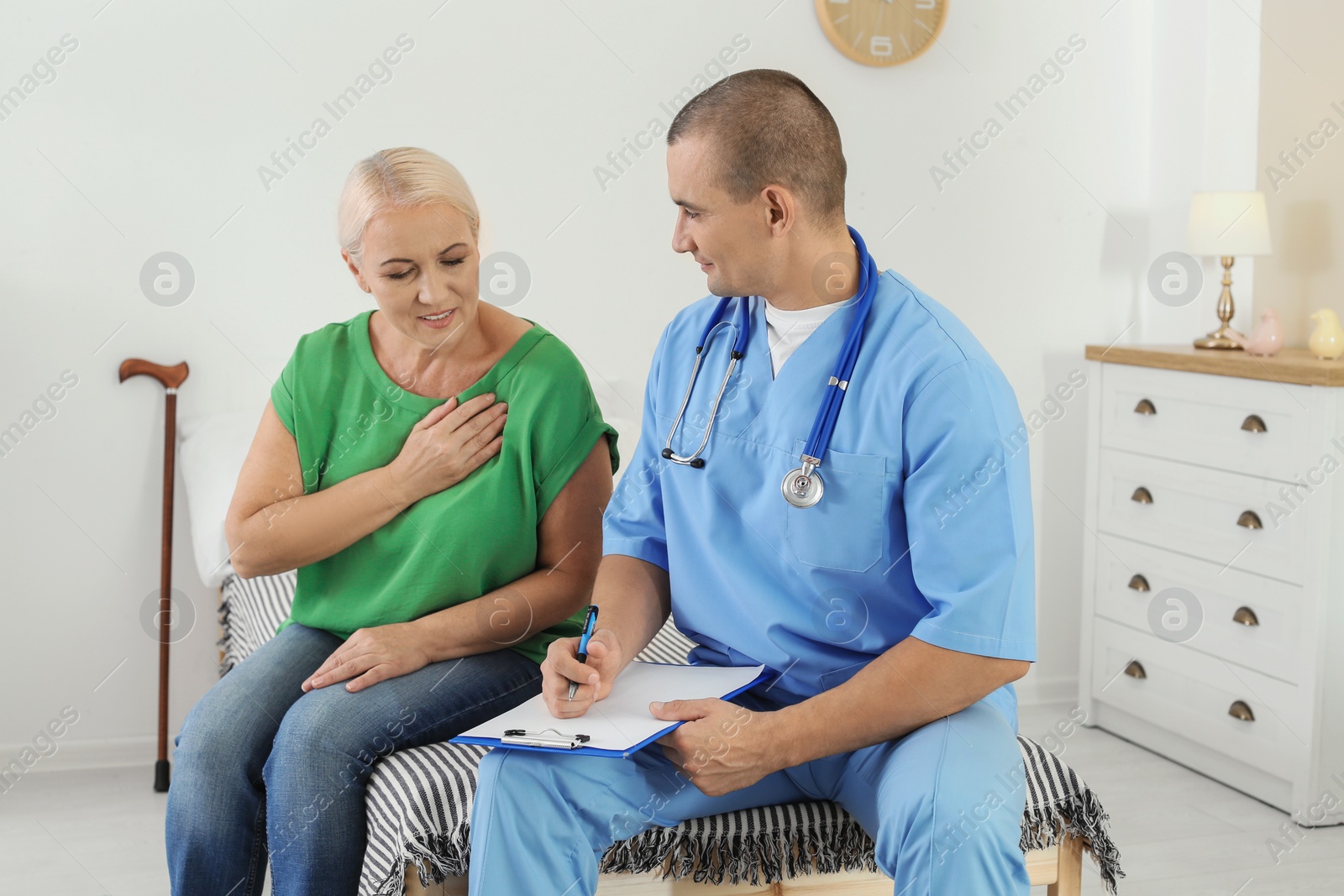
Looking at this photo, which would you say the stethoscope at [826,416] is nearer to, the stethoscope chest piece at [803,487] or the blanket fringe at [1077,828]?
the stethoscope chest piece at [803,487]

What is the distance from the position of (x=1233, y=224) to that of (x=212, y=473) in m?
2.33

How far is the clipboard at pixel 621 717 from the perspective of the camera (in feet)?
4.02

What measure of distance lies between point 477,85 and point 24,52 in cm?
92

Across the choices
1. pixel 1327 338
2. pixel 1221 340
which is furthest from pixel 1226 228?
pixel 1327 338

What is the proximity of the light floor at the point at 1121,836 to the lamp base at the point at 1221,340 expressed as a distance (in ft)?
3.20

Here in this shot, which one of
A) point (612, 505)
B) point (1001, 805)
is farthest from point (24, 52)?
point (1001, 805)

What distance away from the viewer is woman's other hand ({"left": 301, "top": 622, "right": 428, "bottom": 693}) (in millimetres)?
1518

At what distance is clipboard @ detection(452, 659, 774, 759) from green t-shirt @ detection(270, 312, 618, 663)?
0.25m

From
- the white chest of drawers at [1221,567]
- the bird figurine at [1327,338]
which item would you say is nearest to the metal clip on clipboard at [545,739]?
the white chest of drawers at [1221,567]

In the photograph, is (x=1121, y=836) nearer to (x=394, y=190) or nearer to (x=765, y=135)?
(x=765, y=135)

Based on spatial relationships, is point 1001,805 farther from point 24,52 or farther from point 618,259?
point 24,52

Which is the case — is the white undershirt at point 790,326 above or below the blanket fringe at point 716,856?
above

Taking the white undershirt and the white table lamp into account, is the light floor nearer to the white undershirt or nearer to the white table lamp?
the white table lamp

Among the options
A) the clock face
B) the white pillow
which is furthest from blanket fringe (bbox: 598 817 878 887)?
the clock face
